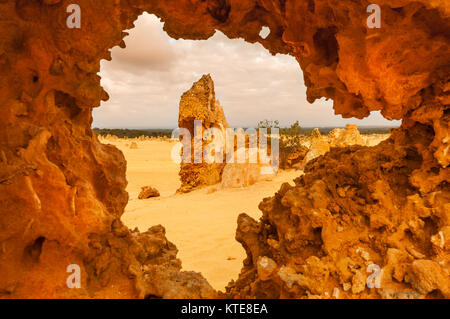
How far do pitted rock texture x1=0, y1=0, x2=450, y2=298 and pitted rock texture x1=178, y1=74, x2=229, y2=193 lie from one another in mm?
7661

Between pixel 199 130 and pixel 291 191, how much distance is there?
27.3ft

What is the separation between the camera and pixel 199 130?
10453 millimetres

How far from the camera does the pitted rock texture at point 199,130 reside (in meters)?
10.3

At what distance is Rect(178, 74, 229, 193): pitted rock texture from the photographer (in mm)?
10305

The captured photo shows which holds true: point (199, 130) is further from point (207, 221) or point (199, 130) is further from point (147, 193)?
point (207, 221)

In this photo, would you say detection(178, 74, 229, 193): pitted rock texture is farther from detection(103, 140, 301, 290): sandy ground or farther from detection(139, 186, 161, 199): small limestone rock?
detection(139, 186, 161, 199): small limestone rock

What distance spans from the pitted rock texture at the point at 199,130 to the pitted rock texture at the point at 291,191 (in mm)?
7661

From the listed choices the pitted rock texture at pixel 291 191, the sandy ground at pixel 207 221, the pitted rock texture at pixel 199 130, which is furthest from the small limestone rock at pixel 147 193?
the pitted rock texture at pixel 291 191

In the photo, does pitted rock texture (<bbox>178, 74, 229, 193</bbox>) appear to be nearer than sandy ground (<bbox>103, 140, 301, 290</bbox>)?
No

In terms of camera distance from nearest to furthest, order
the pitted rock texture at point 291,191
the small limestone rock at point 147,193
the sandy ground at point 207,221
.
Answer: the pitted rock texture at point 291,191, the sandy ground at point 207,221, the small limestone rock at point 147,193

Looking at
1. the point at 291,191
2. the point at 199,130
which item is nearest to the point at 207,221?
the point at 291,191

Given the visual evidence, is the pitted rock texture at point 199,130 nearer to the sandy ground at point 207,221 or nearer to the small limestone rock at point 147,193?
the sandy ground at point 207,221

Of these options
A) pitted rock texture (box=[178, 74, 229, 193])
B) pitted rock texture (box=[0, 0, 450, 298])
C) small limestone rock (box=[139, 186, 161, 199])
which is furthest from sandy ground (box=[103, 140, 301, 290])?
pitted rock texture (box=[0, 0, 450, 298])

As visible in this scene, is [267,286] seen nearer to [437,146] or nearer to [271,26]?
[437,146]
